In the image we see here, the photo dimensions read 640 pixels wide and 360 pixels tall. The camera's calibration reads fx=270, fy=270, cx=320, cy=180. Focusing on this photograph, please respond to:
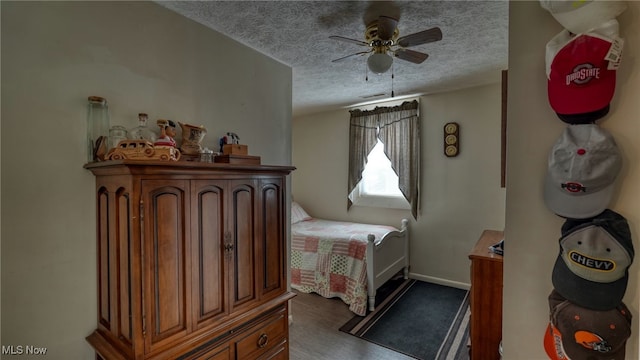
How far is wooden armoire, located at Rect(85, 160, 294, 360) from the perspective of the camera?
1172 millimetres

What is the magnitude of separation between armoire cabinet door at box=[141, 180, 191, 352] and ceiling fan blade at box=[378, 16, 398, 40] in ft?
4.94

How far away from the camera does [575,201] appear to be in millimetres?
763

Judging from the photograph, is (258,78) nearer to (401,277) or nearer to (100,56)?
(100,56)

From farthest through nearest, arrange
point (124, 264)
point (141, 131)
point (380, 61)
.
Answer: point (380, 61), point (141, 131), point (124, 264)

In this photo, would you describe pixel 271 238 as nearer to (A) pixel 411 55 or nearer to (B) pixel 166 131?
(B) pixel 166 131

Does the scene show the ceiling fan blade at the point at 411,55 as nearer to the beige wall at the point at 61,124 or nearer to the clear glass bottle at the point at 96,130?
the beige wall at the point at 61,124

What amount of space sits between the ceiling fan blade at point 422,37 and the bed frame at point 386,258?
5.95ft

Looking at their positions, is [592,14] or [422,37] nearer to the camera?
[592,14]

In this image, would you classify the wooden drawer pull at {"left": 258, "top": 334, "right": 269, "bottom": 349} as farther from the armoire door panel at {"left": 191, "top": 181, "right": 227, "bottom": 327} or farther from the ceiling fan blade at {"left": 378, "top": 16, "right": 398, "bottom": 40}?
the ceiling fan blade at {"left": 378, "top": 16, "right": 398, "bottom": 40}

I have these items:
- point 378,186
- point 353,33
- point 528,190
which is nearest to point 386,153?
point 378,186

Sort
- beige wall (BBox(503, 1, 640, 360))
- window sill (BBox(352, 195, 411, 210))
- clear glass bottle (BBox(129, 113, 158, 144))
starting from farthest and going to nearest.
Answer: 1. window sill (BBox(352, 195, 411, 210))
2. clear glass bottle (BBox(129, 113, 158, 144))
3. beige wall (BBox(503, 1, 640, 360))

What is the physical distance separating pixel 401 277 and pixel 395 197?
1105 millimetres

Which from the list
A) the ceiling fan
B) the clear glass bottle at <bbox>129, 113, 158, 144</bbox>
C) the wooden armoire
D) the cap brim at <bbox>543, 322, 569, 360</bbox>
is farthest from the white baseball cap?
the clear glass bottle at <bbox>129, 113, 158, 144</bbox>

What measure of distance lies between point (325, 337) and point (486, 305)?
1398mm
